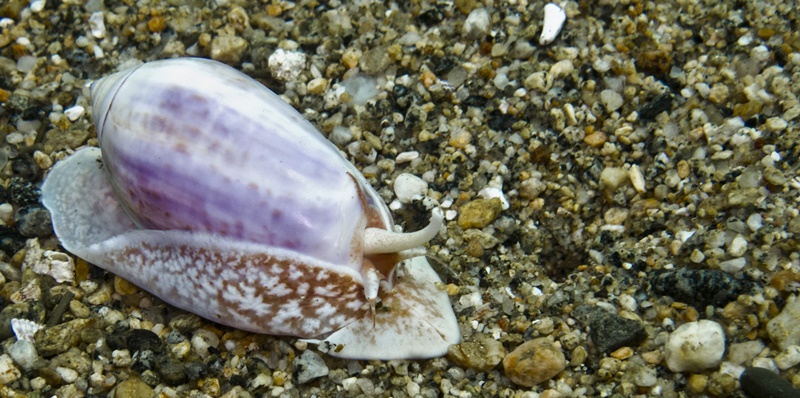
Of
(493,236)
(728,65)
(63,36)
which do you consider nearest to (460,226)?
(493,236)

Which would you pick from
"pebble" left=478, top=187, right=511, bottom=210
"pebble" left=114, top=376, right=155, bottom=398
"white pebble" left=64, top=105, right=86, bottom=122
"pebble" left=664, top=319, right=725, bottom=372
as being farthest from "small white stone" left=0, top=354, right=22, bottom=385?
"pebble" left=664, top=319, right=725, bottom=372

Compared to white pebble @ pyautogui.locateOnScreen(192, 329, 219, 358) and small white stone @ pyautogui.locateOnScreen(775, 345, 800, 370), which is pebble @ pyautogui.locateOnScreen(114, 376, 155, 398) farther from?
small white stone @ pyautogui.locateOnScreen(775, 345, 800, 370)

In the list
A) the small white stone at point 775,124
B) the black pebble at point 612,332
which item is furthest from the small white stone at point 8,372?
the small white stone at point 775,124

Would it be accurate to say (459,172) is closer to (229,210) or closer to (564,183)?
(564,183)

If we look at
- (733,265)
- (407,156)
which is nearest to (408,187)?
(407,156)

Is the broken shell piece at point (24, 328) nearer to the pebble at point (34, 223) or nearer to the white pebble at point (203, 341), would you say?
the pebble at point (34, 223)

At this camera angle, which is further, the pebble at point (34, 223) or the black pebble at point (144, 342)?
the pebble at point (34, 223)
